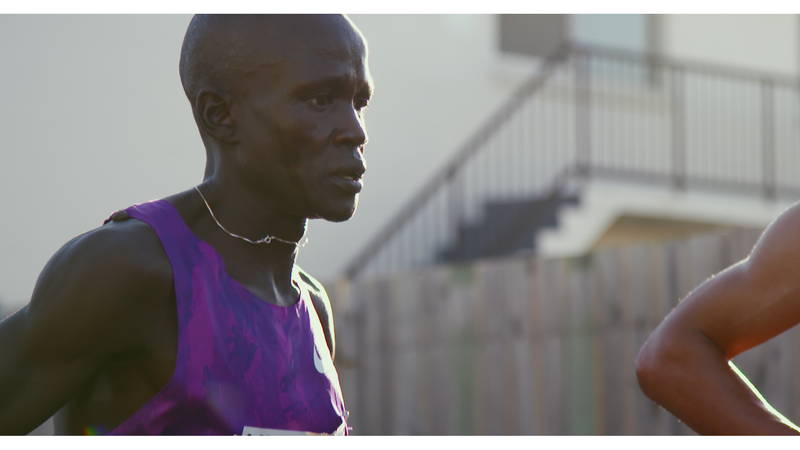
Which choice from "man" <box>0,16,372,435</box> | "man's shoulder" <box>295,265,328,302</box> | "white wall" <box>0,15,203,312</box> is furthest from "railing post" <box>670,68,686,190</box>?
"man" <box>0,16,372,435</box>

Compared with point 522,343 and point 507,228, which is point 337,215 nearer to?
point 522,343

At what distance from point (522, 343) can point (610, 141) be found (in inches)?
187

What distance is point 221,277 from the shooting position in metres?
2.51

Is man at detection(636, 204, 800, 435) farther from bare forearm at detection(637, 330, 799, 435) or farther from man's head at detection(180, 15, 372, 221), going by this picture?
man's head at detection(180, 15, 372, 221)

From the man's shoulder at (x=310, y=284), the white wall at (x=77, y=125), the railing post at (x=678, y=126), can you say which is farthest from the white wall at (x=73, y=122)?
the man's shoulder at (x=310, y=284)

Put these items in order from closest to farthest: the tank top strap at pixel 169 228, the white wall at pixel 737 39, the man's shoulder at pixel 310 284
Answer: the tank top strap at pixel 169 228
the man's shoulder at pixel 310 284
the white wall at pixel 737 39

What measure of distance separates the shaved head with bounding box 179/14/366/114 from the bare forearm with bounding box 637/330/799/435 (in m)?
0.70

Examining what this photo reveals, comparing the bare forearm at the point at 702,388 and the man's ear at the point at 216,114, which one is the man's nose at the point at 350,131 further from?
the bare forearm at the point at 702,388

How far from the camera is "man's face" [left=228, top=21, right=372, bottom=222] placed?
2516 millimetres

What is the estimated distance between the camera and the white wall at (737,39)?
568 inches

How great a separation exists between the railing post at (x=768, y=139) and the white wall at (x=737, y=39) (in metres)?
0.50

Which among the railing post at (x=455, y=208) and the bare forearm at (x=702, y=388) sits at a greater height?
the bare forearm at (x=702, y=388)

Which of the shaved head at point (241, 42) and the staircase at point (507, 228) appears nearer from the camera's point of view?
the shaved head at point (241, 42)

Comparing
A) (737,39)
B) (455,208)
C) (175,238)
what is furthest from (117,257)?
(737,39)
